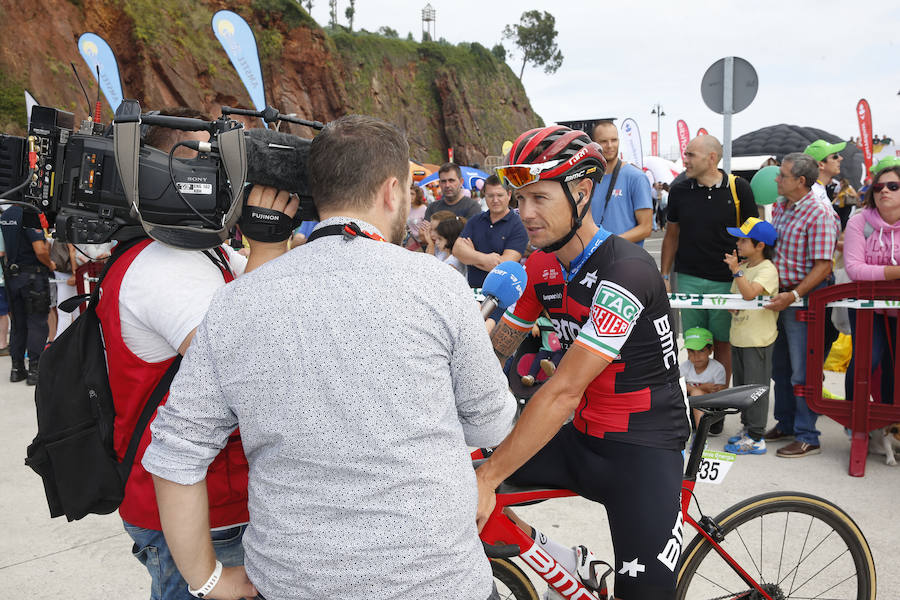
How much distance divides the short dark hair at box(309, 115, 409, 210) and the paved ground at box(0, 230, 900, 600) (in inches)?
114

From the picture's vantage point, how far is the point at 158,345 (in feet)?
5.60

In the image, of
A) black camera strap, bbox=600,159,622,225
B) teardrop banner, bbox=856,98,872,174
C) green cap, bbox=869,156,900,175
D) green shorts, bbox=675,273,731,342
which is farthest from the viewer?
teardrop banner, bbox=856,98,872,174

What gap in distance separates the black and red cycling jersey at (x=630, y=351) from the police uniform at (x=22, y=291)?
739 centimetres

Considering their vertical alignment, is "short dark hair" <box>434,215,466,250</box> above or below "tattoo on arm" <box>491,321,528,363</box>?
above

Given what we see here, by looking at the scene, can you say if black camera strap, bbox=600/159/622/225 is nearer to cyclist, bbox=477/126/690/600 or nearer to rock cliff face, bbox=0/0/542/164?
cyclist, bbox=477/126/690/600

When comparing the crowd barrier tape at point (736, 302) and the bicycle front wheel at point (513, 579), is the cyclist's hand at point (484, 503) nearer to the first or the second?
the bicycle front wheel at point (513, 579)

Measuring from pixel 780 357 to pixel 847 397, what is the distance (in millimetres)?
575

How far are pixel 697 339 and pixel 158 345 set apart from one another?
461cm

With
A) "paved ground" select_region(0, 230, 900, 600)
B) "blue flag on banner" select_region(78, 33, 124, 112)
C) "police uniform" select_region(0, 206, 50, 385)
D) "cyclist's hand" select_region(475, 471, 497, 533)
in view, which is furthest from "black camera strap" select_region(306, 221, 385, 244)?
"blue flag on banner" select_region(78, 33, 124, 112)

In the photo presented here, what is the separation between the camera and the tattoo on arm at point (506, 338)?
256 cm

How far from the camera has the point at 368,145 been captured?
1427 mm

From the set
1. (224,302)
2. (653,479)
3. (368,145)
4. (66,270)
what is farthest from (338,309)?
(66,270)

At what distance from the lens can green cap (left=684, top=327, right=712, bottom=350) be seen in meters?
5.43

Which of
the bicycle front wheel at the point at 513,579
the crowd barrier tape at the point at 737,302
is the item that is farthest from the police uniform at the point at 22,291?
the bicycle front wheel at the point at 513,579
